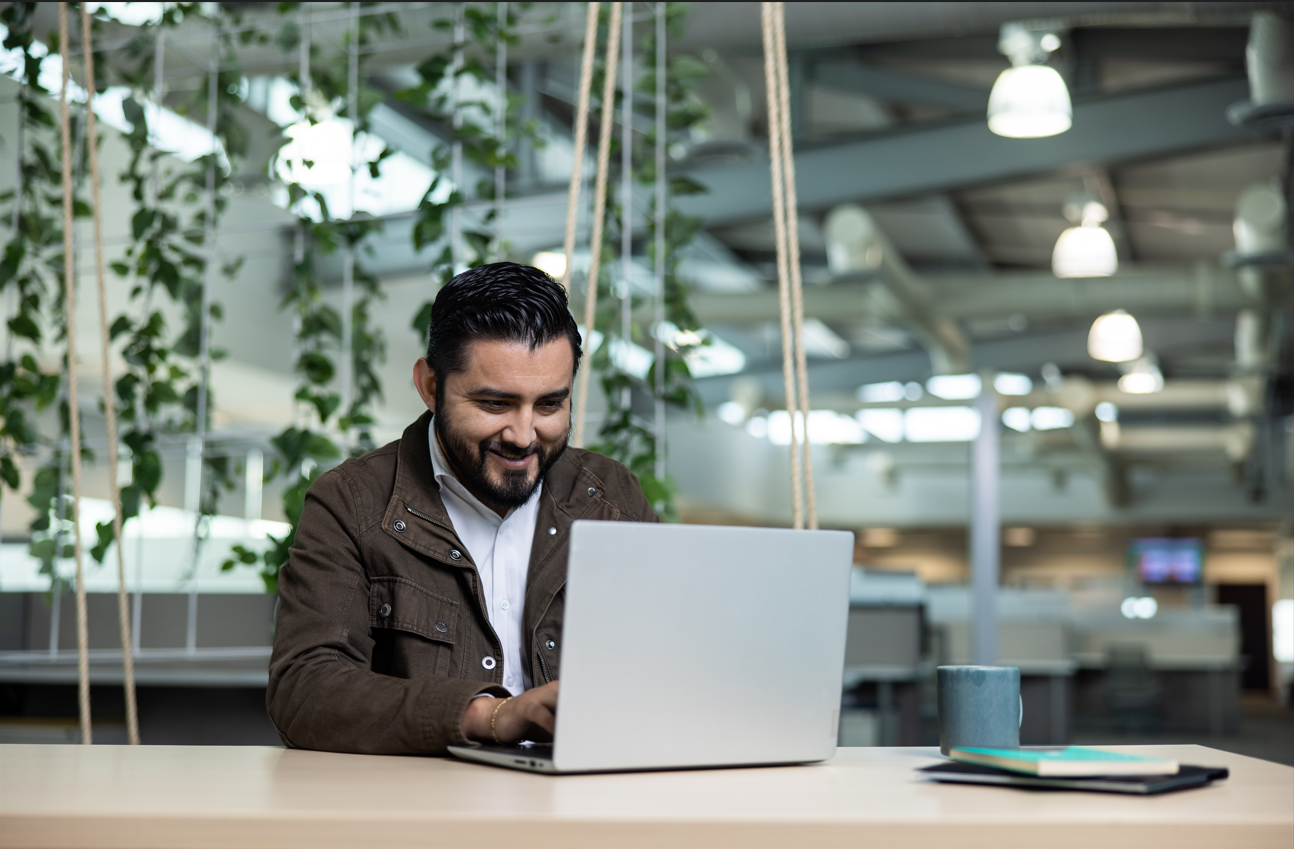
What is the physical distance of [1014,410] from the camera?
14844 mm

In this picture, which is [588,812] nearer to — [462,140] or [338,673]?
[338,673]

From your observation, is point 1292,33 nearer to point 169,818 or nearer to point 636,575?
point 636,575

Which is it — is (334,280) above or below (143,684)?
above

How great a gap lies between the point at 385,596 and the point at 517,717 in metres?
0.39

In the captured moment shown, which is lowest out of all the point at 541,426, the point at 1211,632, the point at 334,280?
the point at 1211,632

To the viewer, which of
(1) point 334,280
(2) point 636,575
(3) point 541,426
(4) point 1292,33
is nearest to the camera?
(2) point 636,575

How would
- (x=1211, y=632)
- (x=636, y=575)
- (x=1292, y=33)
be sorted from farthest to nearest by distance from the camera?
(x=1211, y=632)
(x=1292, y=33)
(x=636, y=575)

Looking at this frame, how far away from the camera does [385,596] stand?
1.66 meters

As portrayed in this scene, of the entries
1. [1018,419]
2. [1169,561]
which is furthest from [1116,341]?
[1169,561]

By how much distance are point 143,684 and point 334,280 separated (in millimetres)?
4087

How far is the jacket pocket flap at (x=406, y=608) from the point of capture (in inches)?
64.9

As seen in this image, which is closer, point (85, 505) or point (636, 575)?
point (636, 575)

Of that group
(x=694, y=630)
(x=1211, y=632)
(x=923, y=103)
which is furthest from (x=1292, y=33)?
(x=1211, y=632)

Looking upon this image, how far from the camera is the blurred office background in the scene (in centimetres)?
385
